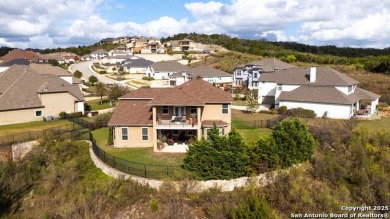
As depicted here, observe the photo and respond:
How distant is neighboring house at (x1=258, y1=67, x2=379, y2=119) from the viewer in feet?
129

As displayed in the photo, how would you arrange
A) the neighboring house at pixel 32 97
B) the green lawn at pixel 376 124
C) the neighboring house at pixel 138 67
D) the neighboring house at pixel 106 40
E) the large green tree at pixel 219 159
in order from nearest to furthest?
the large green tree at pixel 219 159, the green lawn at pixel 376 124, the neighboring house at pixel 32 97, the neighboring house at pixel 138 67, the neighboring house at pixel 106 40

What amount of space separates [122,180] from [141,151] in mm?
5557

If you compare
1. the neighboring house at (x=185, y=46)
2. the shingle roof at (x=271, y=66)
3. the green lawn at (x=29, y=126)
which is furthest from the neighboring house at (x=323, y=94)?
the neighboring house at (x=185, y=46)

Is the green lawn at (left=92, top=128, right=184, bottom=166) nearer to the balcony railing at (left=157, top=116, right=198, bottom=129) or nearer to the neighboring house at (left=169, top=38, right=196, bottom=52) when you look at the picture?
the balcony railing at (left=157, top=116, right=198, bottom=129)

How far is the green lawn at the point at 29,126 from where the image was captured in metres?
35.2

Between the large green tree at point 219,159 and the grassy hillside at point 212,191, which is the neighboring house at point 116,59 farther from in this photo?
the large green tree at point 219,159

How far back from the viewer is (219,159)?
21.8 m

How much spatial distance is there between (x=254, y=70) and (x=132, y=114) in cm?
3769

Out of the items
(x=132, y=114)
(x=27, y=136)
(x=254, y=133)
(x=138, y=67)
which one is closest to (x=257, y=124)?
(x=254, y=133)

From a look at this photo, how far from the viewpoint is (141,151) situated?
1097 inches

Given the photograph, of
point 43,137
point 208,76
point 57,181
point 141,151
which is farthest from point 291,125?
point 208,76

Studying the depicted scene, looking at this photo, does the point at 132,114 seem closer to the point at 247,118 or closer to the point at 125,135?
the point at 125,135

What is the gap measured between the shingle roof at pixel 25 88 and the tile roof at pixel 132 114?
15681 mm

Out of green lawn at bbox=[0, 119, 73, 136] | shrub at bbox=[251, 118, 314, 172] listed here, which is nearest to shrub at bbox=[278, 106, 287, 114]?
shrub at bbox=[251, 118, 314, 172]
